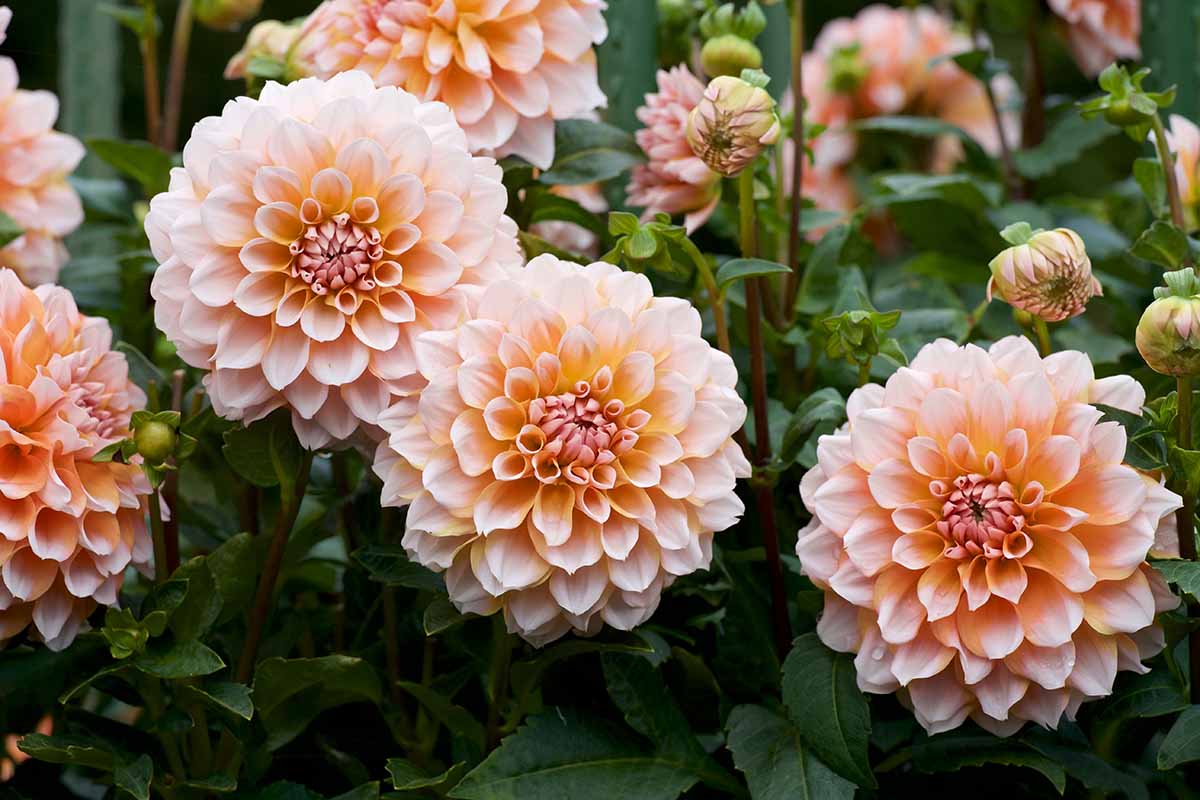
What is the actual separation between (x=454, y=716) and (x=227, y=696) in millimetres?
126

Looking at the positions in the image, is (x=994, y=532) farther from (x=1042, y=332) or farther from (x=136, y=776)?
(x=136, y=776)

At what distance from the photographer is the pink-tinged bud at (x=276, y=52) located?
2.94ft

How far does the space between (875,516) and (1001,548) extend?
62 millimetres

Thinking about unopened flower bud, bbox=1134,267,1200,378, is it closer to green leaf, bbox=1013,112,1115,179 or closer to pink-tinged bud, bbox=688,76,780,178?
pink-tinged bud, bbox=688,76,780,178

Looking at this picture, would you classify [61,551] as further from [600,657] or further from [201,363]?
[600,657]

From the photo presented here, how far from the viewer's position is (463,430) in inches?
25.7

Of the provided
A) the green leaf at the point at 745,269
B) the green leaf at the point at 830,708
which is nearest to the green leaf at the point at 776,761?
the green leaf at the point at 830,708

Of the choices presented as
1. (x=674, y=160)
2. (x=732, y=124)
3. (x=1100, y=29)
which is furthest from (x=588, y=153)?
(x=1100, y=29)

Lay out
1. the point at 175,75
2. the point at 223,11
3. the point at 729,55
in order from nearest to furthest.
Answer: the point at 729,55
the point at 223,11
the point at 175,75

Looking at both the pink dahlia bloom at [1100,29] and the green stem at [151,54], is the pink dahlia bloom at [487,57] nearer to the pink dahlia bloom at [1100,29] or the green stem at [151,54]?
the green stem at [151,54]

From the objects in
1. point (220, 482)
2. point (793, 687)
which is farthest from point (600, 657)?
point (220, 482)

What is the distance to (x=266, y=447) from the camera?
0.74 m

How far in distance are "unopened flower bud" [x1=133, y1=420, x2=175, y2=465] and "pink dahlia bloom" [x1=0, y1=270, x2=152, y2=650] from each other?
0.12 ft

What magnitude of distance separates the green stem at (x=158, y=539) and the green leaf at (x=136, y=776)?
0.10 metres
